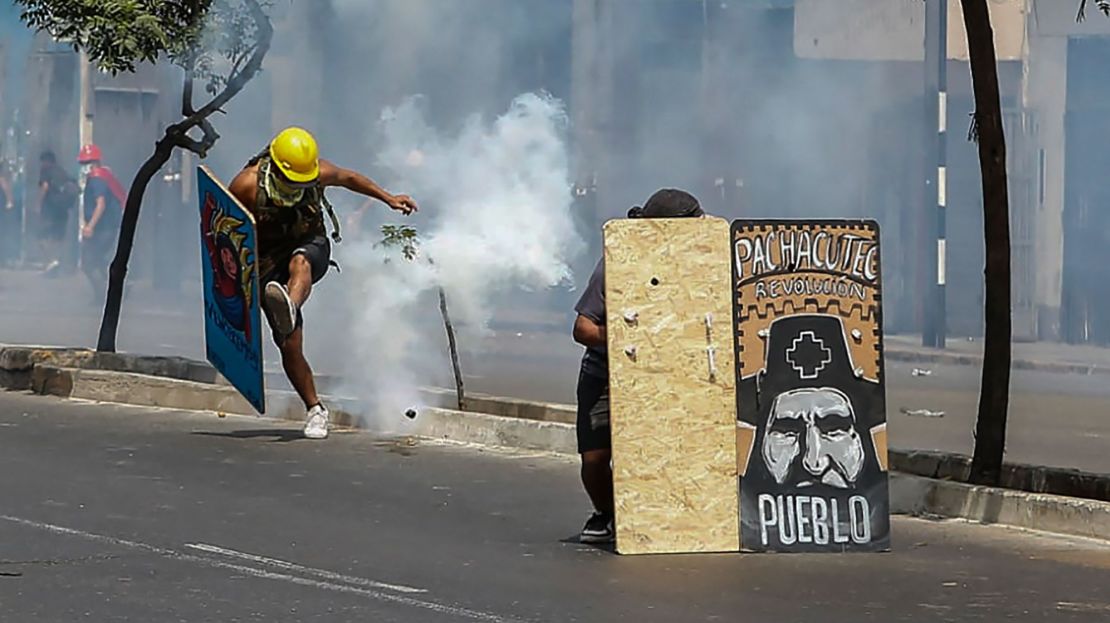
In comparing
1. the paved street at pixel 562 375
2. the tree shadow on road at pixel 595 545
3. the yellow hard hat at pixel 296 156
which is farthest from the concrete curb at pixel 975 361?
the tree shadow on road at pixel 595 545

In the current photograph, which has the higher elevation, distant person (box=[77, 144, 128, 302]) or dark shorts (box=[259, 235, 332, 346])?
distant person (box=[77, 144, 128, 302])

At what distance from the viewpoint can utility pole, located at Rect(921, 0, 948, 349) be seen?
2048 cm

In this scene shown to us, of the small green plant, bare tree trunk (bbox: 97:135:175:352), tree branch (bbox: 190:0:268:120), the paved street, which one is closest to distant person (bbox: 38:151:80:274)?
the paved street

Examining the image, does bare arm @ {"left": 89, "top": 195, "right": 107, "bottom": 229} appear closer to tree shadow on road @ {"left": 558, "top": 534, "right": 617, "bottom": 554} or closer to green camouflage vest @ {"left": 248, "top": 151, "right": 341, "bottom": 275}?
green camouflage vest @ {"left": 248, "top": 151, "right": 341, "bottom": 275}

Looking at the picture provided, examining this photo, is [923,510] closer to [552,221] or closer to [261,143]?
[552,221]

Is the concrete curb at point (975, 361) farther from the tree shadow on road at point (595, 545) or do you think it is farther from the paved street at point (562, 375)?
the tree shadow on road at point (595, 545)

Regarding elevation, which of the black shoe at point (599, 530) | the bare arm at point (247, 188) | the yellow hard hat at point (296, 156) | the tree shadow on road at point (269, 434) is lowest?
the black shoe at point (599, 530)

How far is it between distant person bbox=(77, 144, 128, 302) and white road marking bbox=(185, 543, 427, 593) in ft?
51.2

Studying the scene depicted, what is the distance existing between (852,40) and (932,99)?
1416 millimetres

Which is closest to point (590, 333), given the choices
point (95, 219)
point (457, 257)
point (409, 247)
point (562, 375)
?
point (409, 247)

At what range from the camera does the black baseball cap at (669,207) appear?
7.72 m

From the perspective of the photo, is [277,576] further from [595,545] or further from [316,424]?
[316,424]

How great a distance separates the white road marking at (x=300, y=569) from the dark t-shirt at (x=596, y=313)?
1.26 metres

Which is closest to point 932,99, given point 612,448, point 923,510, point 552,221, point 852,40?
point 852,40
